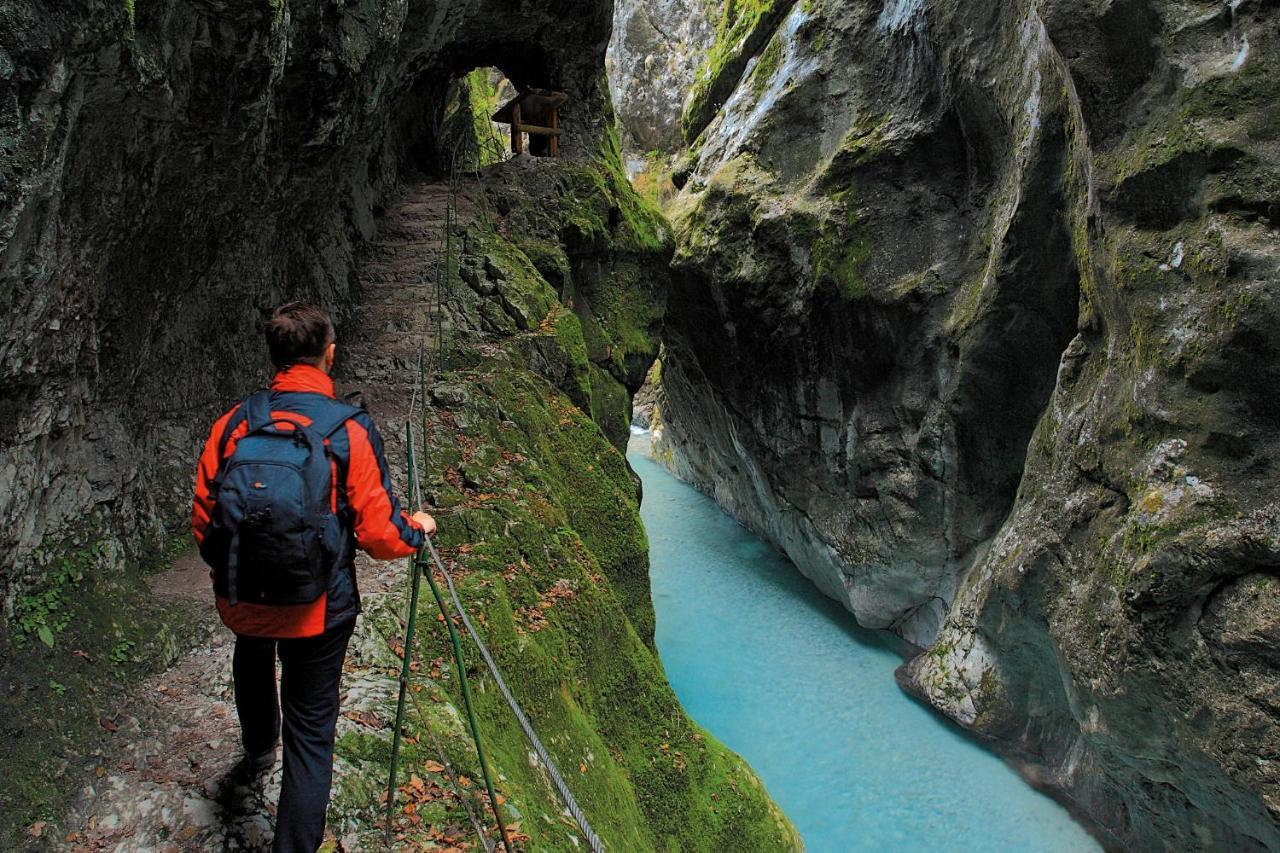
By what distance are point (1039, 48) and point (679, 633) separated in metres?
11.6

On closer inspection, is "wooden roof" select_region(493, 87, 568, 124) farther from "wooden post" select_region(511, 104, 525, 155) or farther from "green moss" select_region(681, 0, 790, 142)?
"green moss" select_region(681, 0, 790, 142)

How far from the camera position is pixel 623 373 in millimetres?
13680

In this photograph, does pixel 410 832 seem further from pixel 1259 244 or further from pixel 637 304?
pixel 637 304

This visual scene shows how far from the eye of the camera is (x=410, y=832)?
3.58 m

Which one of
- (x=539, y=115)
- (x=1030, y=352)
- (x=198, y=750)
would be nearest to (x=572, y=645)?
(x=198, y=750)

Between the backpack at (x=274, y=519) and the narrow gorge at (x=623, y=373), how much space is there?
161 cm

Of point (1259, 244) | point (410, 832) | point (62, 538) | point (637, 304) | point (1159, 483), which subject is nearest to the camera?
point (410, 832)

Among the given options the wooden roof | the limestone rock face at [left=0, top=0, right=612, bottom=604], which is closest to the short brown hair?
the limestone rock face at [left=0, top=0, right=612, bottom=604]

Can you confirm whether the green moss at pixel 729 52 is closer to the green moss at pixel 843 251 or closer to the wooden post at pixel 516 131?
the green moss at pixel 843 251

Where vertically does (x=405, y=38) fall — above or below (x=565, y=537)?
above

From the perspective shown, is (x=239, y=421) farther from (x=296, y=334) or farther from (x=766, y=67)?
(x=766, y=67)

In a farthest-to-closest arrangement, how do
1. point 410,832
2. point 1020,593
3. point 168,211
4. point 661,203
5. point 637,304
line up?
point 661,203
point 637,304
point 1020,593
point 168,211
point 410,832

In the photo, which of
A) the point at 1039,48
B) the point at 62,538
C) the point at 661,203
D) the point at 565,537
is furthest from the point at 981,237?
the point at 661,203

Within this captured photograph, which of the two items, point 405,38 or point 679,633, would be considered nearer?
point 405,38
